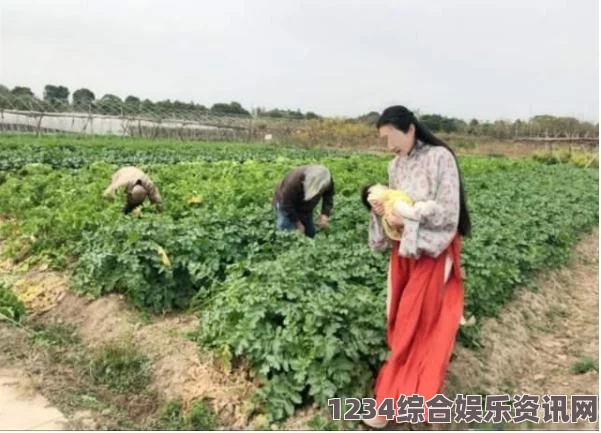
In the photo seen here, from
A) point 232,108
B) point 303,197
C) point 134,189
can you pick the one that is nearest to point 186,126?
point 232,108

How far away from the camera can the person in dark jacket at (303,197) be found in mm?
6301

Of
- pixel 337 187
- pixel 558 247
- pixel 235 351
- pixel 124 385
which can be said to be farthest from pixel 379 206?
pixel 337 187

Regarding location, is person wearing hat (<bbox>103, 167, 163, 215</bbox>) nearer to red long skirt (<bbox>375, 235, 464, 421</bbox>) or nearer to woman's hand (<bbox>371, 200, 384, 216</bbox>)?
woman's hand (<bbox>371, 200, 384, 216</bbox>)

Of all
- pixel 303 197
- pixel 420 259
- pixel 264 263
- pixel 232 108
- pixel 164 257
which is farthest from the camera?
pixel 232 108

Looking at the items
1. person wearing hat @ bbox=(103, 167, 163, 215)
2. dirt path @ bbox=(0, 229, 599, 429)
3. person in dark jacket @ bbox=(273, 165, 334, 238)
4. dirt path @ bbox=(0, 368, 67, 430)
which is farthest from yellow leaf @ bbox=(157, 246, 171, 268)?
person wearing hat @ bbox=(103, 167, 163, 215)

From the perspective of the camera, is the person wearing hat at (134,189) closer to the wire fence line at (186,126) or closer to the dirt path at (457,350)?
the dirt path at (457,350)

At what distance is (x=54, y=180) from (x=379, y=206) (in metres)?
8.45

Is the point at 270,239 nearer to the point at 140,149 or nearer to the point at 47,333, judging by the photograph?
the point at 47,333

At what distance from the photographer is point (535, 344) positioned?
240 inches

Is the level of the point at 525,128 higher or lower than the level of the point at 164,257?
higher

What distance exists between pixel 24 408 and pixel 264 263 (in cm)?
194

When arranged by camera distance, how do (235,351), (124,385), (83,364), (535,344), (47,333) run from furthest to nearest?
(535,344) → (47,333) → (83,364) → (124,385) → (235,351)

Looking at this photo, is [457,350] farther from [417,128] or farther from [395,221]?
[417,128]

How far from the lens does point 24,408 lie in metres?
4.32
